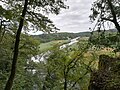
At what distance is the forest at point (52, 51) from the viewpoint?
1044cm

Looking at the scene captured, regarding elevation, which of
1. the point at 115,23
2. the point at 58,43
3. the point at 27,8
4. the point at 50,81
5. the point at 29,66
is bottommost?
the point at 50,81

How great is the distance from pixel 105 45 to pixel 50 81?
20707 millimetres

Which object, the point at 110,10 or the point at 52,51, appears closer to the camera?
the point at 110,10

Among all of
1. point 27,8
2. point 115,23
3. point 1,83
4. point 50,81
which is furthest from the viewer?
point 50,81

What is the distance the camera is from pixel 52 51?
2839 centimetres

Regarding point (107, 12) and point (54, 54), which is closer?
point (107, 12)

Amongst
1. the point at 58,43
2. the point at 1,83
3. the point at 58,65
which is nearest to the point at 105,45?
the point at 1,83

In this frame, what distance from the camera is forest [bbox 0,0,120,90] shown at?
1044 centimetres

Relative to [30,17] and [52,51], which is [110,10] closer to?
[30,17]

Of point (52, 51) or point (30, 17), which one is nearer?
point (30, 17)

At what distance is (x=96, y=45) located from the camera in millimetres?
9734

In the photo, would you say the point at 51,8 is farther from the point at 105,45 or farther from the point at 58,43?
the point at 58,43

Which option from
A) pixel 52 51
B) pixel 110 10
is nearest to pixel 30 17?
pixel 110 10

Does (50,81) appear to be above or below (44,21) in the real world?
below
